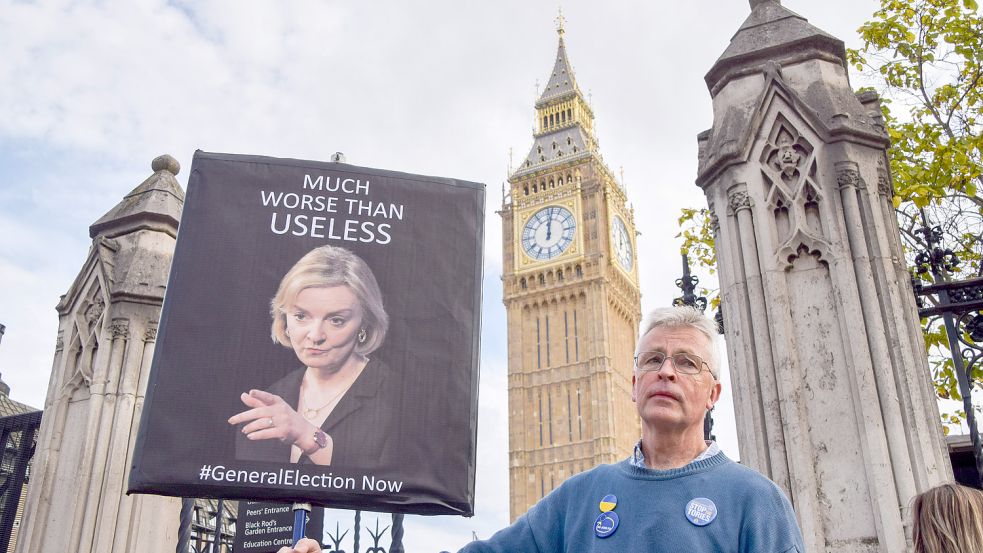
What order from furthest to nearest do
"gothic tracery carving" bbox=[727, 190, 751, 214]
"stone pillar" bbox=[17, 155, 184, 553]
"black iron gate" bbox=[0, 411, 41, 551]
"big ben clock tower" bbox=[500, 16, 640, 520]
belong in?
"big ben clock tower" bbox=[500, 16, 640, 520] → "black iron gate" bbox=[0, 411, 41, 551] → "stone pillar" bbox=[17, 155, 184, 553] → "gothic tracery carving" bbox=[727, 190, 751, 214]

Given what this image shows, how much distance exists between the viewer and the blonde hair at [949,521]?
2488mm

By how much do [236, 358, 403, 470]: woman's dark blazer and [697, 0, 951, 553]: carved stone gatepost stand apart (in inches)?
88.8

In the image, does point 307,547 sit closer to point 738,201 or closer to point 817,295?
point 817,295

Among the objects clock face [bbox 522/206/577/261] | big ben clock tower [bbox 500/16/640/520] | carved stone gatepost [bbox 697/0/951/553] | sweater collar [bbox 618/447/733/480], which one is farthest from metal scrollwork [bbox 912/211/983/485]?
clock face [bbox 522/206/577/261]

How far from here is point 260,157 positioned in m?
3.56

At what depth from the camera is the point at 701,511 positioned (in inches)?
88.2

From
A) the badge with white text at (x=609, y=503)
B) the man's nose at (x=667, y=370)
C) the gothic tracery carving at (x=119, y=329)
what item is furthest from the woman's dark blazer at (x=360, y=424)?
the gothic tracery carving at (x=119, y=329)

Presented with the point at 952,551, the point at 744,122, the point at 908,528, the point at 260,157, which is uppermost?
the point at 744,122

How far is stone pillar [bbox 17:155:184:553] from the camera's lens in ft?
19.6

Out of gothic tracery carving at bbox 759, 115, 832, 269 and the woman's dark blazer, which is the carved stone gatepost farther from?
the woman's dark blazer

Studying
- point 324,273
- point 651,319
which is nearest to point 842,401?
point 651,319

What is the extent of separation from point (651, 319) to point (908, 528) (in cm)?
223

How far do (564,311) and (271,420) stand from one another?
6026 centimetres

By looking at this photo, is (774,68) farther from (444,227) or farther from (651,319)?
(651,319)
